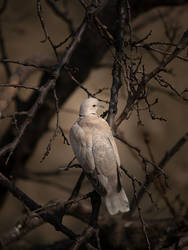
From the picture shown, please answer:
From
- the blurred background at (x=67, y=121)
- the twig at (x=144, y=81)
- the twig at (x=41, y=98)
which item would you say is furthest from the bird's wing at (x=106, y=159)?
the blurred background at (x=67, y=121)

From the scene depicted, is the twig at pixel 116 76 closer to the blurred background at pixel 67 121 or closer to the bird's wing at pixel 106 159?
the bird's wing at pixel 106 159

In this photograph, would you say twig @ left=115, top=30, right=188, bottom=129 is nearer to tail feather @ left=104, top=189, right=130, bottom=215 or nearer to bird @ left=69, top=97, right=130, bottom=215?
bird @ left=69, top=97, right=130, bottom=215

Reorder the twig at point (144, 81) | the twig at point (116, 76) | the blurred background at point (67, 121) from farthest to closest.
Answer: the blurred background at point (67, 121)
the twig at point (116, 76)
the twig at point (144, 81)

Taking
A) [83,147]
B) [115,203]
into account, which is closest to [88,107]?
[83,147]

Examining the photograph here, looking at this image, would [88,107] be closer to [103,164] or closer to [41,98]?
[103,164]

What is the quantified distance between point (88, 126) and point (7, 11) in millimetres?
2887

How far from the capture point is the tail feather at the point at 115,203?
1.79 m

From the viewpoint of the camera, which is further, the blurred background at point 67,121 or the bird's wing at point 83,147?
the blurred background at point 67,121

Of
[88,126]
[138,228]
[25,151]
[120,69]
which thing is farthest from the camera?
[25,151]

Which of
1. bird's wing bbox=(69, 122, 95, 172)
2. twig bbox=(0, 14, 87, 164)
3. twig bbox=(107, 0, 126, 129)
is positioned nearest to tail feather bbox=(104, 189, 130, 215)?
bird's wing bbox=(69, 122, 95, 172)

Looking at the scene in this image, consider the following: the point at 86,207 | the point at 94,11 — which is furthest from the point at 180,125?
the point at 94,11

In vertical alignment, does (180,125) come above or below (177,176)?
above

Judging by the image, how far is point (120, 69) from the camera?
5.70 ft

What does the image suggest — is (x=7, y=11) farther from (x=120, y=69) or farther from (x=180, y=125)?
(x=120, y=69)
